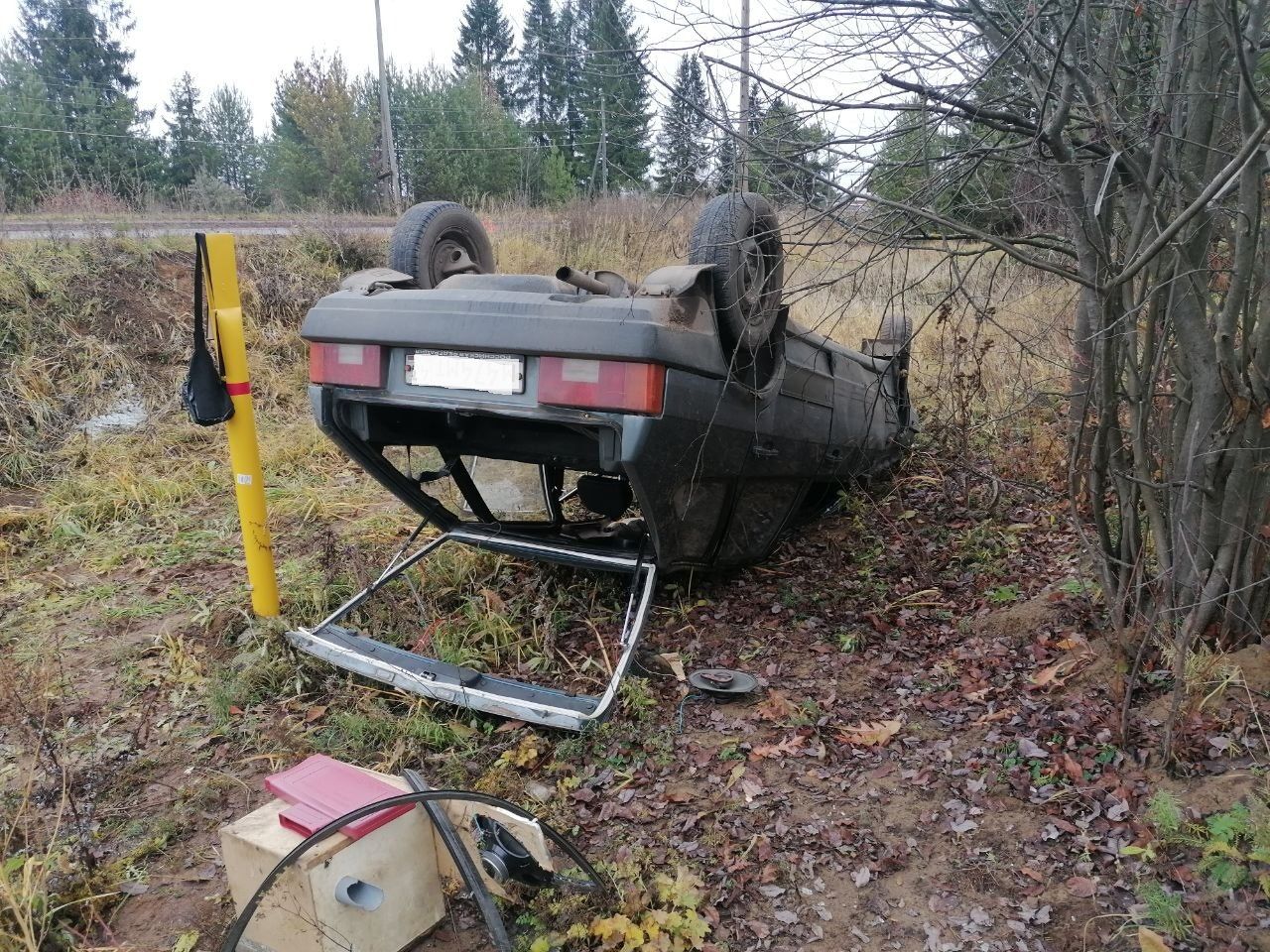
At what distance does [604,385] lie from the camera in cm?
289

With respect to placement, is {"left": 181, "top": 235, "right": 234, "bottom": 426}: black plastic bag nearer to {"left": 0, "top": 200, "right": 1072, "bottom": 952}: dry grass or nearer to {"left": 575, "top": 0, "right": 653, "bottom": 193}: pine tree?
{"left": 0, "top": 200, "right": 1072, "bottom": 952}: dry grass

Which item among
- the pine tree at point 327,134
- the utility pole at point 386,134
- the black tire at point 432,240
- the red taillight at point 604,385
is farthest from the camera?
the pine tree at point 327,134

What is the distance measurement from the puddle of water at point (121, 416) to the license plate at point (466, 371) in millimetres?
5359

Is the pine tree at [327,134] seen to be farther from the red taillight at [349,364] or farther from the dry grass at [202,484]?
the red taillight at [349,364]

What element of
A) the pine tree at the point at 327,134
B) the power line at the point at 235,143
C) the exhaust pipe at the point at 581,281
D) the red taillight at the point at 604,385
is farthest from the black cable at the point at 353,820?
the pine tree at the point at 327,134

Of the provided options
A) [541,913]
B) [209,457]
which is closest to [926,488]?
[541,913]

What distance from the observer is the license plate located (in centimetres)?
303

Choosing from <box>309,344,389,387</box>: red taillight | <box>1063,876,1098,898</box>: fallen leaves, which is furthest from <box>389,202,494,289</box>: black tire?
<box>1063,876,1098,898</box>: fallen leaves

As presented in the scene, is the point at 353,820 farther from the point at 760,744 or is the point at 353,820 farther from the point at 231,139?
the point at 231,139

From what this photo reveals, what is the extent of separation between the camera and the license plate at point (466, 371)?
119 inches

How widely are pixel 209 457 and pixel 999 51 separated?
6.36 metres

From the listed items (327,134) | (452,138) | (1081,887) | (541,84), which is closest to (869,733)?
(1081,887)

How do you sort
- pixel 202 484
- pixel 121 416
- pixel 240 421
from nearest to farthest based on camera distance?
pixel 240 421 → pixel 202 484 → pixel 121 416

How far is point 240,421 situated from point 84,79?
1394 inches
